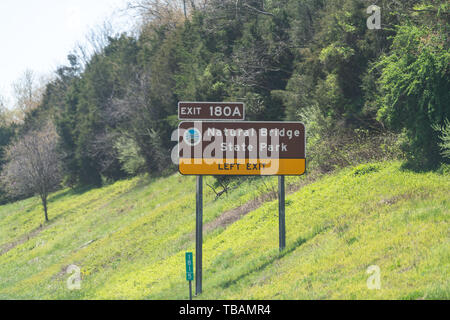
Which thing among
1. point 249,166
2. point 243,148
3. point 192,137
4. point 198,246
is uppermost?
point 192,137

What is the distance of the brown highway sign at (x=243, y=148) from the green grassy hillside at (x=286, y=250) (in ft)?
6.50

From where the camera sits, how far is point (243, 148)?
44.7ft

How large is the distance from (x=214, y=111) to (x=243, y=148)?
4.11 feet

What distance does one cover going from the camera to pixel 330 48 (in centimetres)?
2444

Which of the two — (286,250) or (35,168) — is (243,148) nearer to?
(286,250)

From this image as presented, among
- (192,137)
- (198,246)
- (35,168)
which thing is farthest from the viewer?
(35,168)

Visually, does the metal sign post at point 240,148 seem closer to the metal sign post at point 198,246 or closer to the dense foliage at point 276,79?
the metal sign post at point 198,246

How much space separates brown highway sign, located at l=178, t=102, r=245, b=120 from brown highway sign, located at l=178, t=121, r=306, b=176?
296 mm

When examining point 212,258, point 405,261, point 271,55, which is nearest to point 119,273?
point 212,258

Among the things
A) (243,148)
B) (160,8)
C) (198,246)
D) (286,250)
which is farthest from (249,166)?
(160,8)

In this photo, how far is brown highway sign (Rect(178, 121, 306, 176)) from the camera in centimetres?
1330

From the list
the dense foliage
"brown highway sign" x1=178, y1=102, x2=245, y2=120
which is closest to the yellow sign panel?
"brown highway sign" x1=178, y1=102, x2=245, y2=120

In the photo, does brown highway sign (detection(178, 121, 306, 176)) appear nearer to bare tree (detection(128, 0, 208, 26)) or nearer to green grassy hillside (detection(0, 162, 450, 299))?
green grassy hillside (detection(0, 162, 450, 299))

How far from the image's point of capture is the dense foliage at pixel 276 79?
17500 mm
